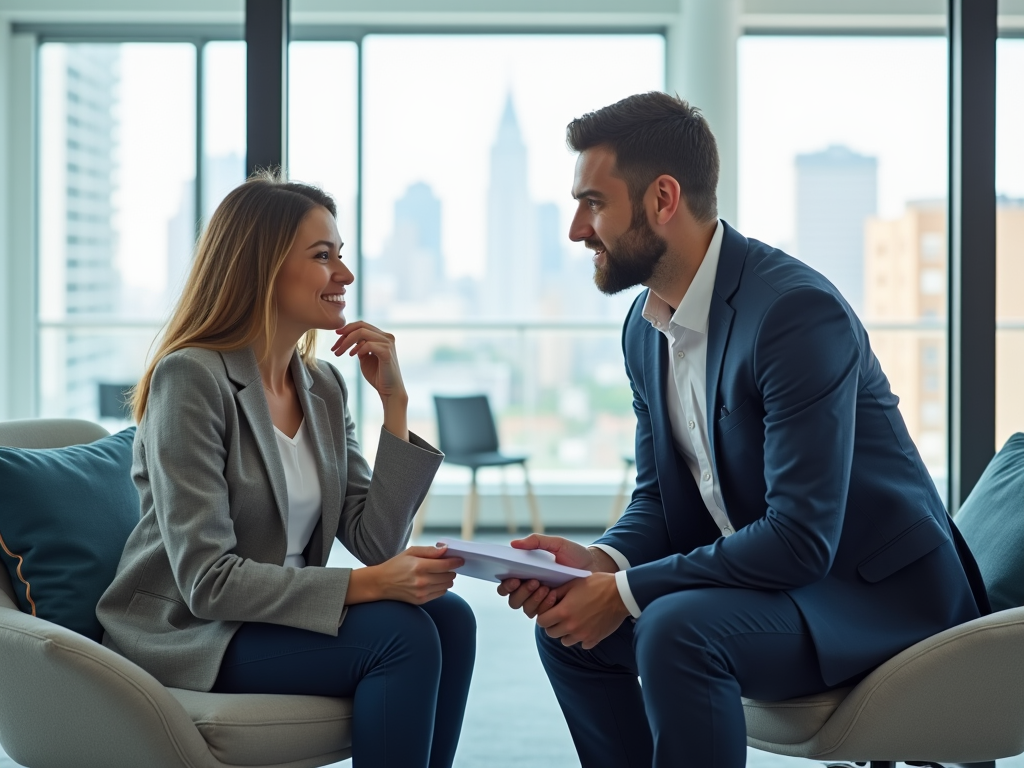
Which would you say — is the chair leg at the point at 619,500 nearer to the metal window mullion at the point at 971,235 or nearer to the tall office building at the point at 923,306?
the tall office building at the point at 923,306

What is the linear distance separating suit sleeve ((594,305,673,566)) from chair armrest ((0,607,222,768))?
0.80 meters

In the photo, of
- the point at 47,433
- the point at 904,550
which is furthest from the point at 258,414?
the point at 904,550

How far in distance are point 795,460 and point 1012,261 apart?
4.99 meters

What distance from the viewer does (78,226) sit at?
5762mm

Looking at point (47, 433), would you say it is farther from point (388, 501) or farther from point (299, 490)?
point (388, 501)

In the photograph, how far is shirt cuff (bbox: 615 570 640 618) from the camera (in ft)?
5.04

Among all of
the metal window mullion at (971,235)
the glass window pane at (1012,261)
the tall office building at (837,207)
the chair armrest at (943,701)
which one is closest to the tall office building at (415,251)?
the tall office building at (837,207)

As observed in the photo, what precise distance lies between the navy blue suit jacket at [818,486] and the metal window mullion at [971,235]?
37.1 inches

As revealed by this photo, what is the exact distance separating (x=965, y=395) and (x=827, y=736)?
1.32 m

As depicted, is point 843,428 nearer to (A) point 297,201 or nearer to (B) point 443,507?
(A) point 297,201

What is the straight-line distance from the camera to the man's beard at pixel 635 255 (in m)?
1.74

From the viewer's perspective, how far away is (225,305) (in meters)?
1.66

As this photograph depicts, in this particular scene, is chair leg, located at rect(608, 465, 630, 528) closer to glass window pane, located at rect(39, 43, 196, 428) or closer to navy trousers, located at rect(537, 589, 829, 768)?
glass window pane, located at rect(39, 43, 196, 428)

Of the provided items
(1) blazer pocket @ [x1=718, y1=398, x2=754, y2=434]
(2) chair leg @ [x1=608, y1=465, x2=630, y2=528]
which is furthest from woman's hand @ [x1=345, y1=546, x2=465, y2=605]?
(2) chair leg @ [x1=608, y1=465, x2=630, y2=528]
